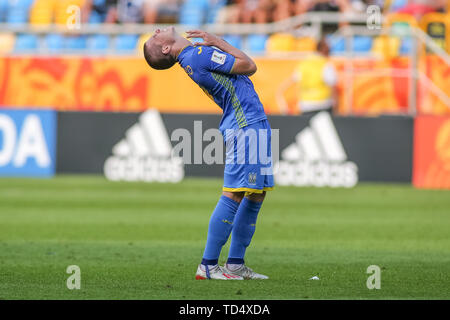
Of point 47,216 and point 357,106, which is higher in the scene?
point 357,106

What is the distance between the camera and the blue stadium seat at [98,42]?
22.6 meters

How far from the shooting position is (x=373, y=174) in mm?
17422

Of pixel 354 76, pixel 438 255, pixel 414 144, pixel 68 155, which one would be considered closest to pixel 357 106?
pixel 354 76

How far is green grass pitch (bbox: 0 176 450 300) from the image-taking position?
725 centimetres

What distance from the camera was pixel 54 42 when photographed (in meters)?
23.0

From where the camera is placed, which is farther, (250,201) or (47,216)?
(47,216)

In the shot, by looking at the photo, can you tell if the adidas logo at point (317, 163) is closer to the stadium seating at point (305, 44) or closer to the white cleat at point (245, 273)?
the stadium seating at point (305, 44)

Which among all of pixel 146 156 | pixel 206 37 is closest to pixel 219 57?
pixel 206 37

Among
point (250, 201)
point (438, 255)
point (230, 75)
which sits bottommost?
point (438, 255)

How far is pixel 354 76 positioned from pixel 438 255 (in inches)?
422

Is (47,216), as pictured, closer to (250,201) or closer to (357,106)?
(250,201)

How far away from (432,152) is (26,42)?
424 inches

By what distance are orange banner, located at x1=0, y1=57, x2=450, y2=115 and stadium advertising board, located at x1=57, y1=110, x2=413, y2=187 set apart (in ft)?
7.49
